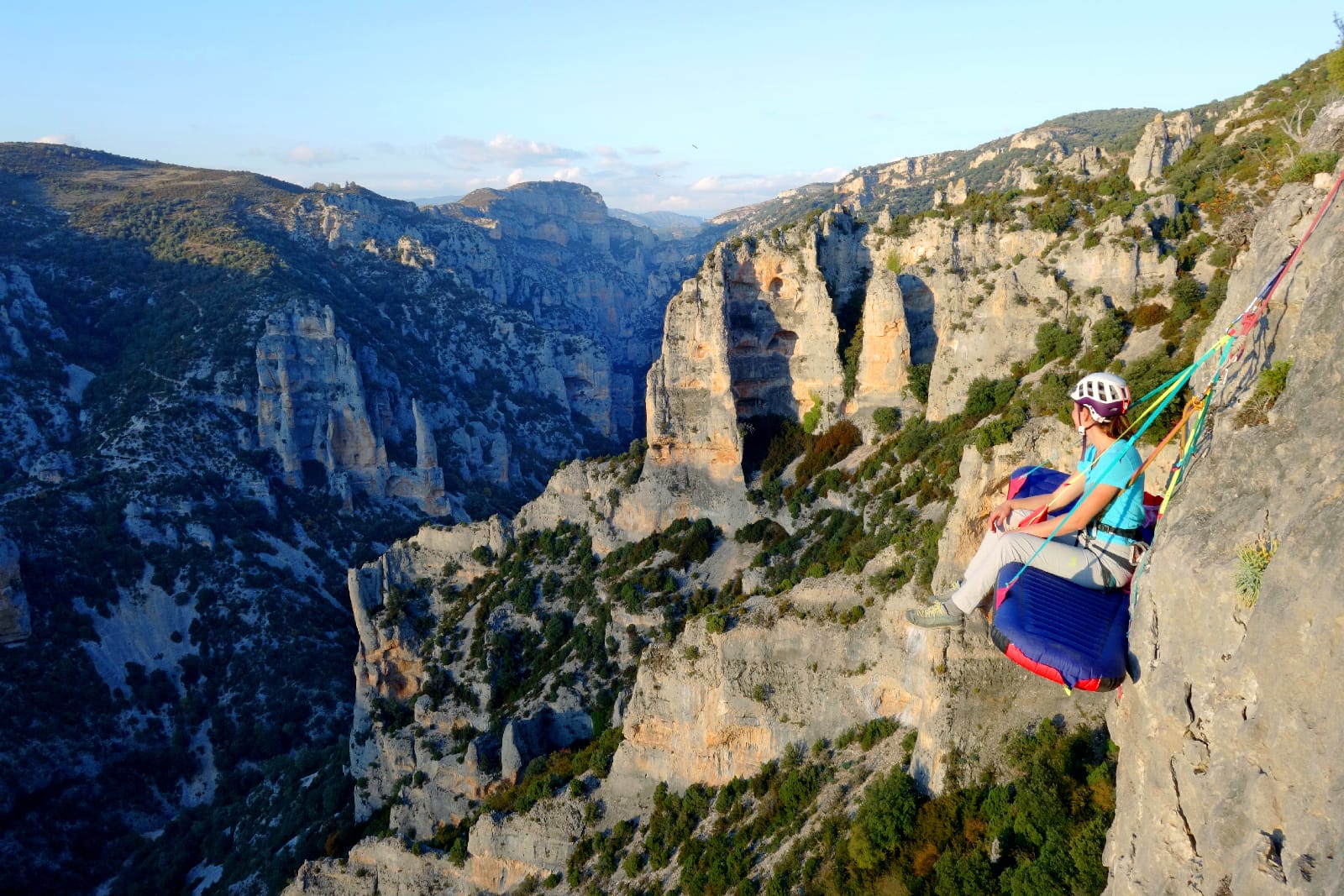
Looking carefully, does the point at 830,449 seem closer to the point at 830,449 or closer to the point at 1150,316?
the point at 830,449

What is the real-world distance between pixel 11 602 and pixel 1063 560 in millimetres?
62557

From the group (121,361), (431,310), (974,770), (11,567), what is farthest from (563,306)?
(974,770)

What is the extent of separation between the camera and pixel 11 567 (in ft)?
164

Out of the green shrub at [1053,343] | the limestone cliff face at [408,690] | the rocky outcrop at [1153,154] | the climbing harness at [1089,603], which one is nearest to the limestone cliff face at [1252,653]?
the climbing harness at [1089,603]

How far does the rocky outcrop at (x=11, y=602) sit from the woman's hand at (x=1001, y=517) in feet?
201

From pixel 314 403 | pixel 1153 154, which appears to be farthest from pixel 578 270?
pixel 1153 154

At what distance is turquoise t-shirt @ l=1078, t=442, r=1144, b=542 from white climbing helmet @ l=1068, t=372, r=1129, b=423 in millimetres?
436

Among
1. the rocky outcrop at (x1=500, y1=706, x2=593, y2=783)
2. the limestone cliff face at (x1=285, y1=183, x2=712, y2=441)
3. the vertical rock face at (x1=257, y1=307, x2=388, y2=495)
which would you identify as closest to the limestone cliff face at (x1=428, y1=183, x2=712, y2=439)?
the limestone cliff face at (x1=285, y1=183, x2=712, y2=441)

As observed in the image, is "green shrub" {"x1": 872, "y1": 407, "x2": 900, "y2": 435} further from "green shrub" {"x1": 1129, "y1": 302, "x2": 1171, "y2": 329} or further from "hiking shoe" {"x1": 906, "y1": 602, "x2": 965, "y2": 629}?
"hiking shoe" {"x1": 906, "y1": 602, "x2": 965, "y2": 629}

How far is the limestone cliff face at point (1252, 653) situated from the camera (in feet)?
19.5

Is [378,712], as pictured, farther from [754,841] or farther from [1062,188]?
[1062,188]

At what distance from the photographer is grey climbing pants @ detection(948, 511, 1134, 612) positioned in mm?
8758

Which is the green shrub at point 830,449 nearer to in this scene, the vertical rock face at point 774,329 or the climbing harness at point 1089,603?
the vertical rock face at point 774,329

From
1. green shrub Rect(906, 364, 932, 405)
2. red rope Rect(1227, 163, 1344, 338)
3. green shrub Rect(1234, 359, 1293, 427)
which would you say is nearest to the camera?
green shrub Rect(1234, 359, 1293, 427)
